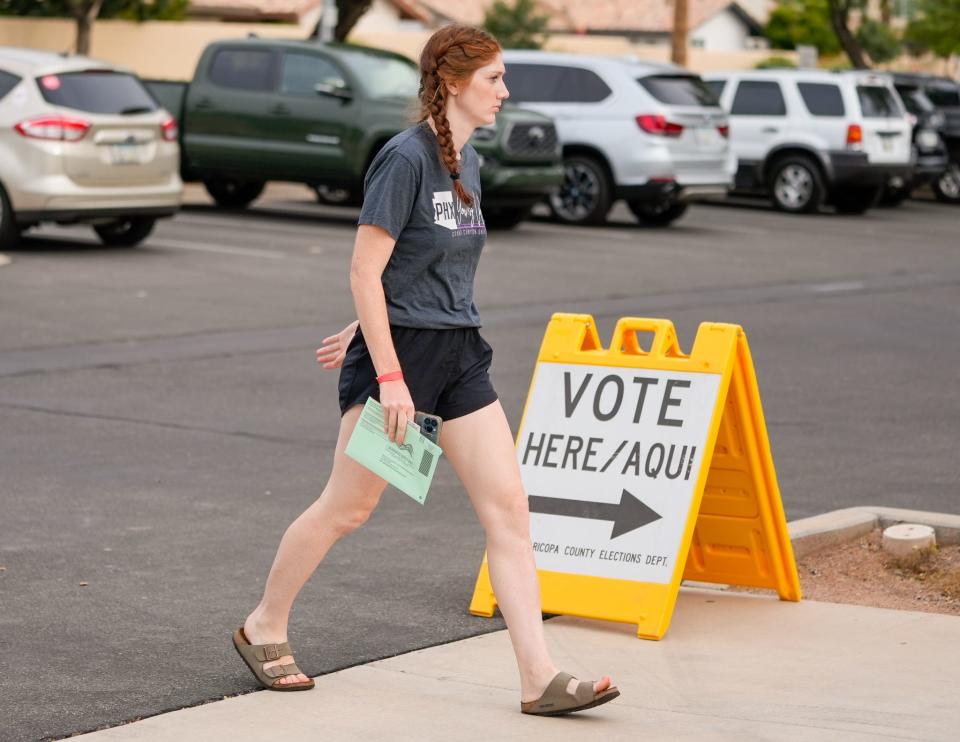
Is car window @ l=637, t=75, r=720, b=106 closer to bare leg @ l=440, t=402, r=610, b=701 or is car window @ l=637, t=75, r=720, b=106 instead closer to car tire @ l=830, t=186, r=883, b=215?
car tire @ l=830, t=186, r=883, b=215

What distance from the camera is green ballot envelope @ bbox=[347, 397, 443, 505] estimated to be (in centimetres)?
459

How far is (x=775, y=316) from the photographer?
551 inches

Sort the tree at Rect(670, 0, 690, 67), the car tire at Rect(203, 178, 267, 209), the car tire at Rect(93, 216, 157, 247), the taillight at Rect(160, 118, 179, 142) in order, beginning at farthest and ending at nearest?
1. the tree at Rect(670, 0, 690, 67)
2. the car tire at Rect(203, 178, 267, 209)
3. the car tire at Rect(93, 216, 157, 247)
4. the taillight at Rect(160, 118, 179, 142)

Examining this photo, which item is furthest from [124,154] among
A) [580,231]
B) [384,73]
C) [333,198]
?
[333,198]

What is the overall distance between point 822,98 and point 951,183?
518cm

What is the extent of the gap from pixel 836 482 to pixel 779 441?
3.21 feet

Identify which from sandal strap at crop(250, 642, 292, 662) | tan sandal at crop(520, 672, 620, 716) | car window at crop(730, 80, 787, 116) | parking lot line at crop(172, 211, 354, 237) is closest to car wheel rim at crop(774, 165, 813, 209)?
car window at crop(730, 80, 787, 116)

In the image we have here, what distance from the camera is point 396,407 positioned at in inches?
179

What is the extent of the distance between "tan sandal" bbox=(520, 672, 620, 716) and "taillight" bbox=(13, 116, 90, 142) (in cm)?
Answer: 1190

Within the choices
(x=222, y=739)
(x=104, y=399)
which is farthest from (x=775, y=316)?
(x=222, y=739)

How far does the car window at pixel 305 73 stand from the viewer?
20.6 m

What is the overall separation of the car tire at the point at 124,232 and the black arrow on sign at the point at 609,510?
38.7 ft

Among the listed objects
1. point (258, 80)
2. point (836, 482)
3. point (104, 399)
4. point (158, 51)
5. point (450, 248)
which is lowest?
point (158, 51)

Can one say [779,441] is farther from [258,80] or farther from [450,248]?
[258,80]
